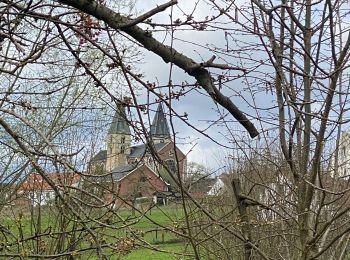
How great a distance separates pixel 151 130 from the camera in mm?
2600

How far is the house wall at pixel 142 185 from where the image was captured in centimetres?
338

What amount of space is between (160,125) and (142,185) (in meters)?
2.25

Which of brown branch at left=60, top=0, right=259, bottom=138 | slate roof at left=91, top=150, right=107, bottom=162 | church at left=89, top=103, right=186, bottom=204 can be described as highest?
slate roof at left=91, top=150, right=107, bottom=162

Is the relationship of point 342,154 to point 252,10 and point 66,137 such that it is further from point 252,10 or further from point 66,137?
point 66,137

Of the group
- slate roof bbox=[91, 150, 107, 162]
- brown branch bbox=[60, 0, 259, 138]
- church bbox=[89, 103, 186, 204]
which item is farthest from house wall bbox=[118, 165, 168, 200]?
slate roof bbox=[91, 150, 107, 162]

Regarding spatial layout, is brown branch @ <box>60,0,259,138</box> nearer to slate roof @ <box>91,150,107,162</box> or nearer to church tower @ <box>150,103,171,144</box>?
church tower @ <box>150,103,171,144</box>

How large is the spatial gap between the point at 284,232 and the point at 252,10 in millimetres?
1871

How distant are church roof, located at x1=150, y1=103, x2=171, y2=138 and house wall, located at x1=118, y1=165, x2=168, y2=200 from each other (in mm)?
459

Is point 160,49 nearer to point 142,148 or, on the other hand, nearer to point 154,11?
point 154,11

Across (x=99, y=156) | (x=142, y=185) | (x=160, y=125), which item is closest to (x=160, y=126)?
(x=160, y=125)

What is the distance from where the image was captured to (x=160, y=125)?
2494 millimetres

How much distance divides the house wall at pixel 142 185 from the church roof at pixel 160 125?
1.50 feet

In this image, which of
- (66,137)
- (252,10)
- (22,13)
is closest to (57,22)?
(22,13)

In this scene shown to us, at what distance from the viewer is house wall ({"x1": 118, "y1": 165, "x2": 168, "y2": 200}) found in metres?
3.38
